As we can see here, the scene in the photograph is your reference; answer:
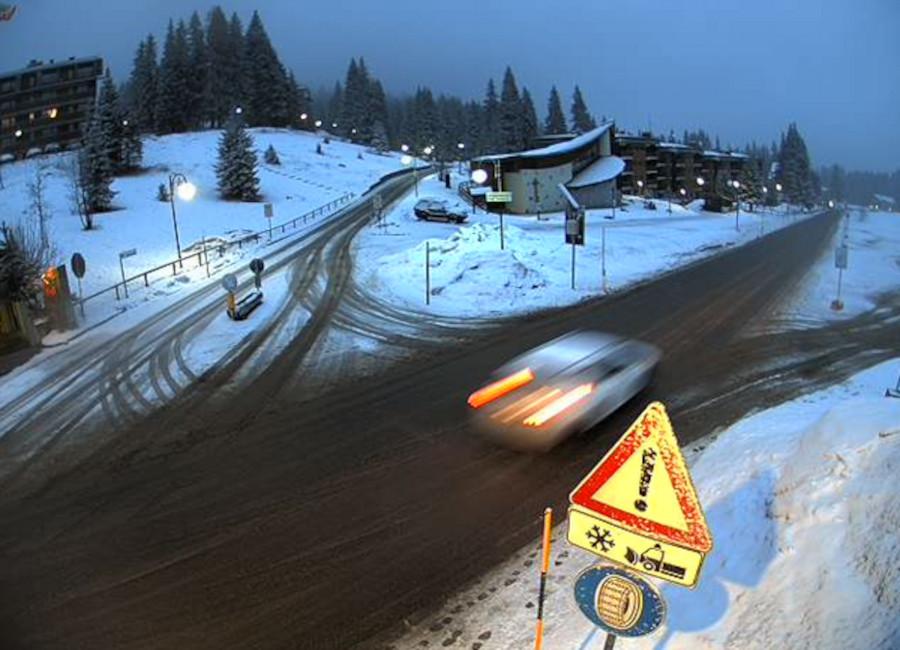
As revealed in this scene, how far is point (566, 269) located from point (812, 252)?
81.6 ft

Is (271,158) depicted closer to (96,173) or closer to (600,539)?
(96,173)

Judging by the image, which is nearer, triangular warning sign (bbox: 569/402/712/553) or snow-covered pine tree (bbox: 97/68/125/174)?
triangular warning sign (bbox: 569/402/712/553)

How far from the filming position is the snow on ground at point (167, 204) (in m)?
41.1

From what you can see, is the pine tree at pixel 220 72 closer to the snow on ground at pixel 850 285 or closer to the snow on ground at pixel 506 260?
the snow on ground at pixel 506 260

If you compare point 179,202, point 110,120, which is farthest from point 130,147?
point 179,202

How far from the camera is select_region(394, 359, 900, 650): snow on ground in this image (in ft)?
18.7

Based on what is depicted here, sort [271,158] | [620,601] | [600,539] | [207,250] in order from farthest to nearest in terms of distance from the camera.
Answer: [271,158]
[207,250]
[600,539]
[620,601]

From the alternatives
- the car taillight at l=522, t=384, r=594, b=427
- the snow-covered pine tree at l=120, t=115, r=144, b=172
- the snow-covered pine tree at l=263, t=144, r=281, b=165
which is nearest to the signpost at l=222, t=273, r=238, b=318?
the car taillight at l=522, t=384, r=594, b=427

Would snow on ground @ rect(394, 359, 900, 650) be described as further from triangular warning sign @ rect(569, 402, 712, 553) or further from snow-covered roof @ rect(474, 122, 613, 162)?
snow-covered roof @ rect(474, 122, 613, 162)

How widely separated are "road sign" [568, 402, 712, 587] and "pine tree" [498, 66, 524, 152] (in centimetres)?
10102

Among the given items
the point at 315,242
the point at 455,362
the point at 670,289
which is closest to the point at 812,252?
the point at 670,289

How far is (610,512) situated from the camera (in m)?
5.23

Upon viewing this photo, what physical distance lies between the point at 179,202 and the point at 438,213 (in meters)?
25.1

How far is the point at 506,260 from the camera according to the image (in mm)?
30938
